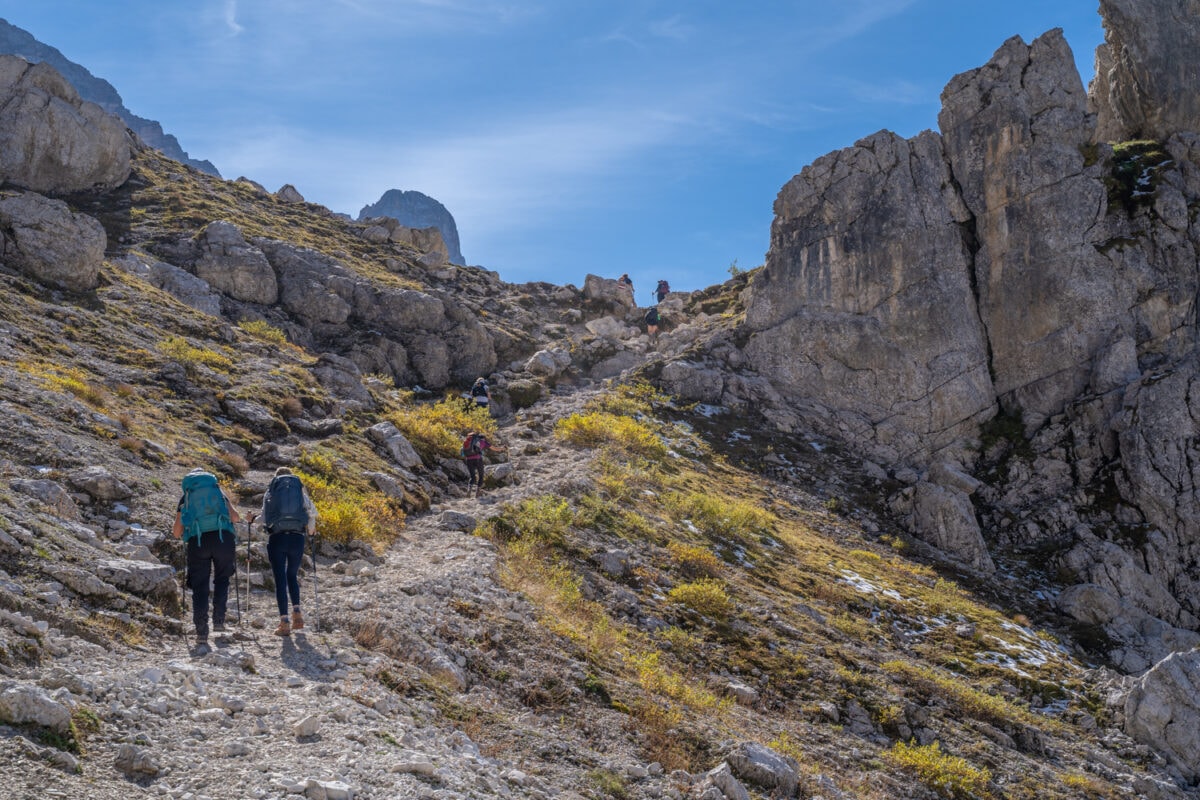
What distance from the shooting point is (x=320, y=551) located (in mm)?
16141

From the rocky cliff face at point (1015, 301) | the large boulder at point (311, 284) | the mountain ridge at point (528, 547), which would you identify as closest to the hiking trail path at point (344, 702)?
the mountain ridge at point (528, 547)

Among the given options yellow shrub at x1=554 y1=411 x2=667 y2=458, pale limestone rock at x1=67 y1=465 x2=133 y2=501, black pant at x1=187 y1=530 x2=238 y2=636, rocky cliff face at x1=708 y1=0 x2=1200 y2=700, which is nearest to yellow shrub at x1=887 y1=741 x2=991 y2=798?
black pant at x1=187 y1=530 x2=238 y2=636

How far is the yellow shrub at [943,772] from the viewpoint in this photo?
1341cm

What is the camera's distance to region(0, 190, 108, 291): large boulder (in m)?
25.5

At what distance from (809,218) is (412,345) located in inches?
778

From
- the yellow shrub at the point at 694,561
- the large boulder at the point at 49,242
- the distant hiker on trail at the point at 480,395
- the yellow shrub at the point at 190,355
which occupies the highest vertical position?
the large boulder at the point at 49,242

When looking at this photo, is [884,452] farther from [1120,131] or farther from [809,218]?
[1120,131]

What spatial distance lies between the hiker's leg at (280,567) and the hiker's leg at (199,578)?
34.4 inches

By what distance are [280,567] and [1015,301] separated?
33.0m

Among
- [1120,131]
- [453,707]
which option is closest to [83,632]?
[453,707]

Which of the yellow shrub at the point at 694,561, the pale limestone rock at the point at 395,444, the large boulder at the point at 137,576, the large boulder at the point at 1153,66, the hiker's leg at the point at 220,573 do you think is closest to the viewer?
the large boulder at the point at 137,576

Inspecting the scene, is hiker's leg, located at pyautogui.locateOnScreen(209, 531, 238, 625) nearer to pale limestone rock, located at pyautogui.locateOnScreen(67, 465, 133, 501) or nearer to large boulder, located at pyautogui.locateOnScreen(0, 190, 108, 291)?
pale limestone rock, located at pyautogui.locateOnScreen(67, 465, 133, 501)

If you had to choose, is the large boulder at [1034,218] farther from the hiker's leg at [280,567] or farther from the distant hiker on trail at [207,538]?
the distant hiker on trail at [207,538]

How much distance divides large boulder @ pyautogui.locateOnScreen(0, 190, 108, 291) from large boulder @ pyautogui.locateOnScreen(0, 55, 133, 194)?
31.7ft
